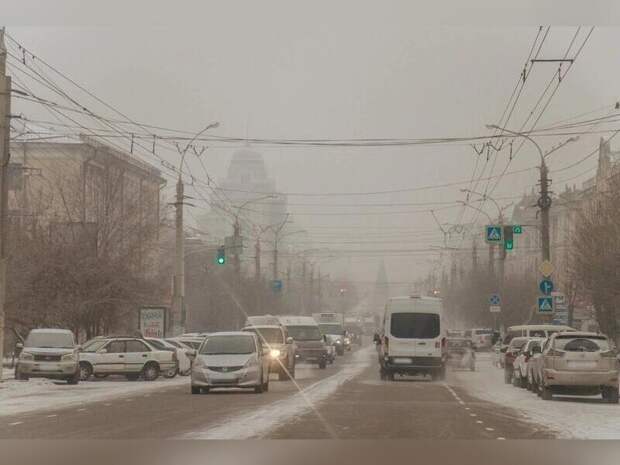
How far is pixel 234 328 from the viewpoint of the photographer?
84312 mm

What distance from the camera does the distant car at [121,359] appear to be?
140ft

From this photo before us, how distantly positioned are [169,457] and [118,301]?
34.6 meters

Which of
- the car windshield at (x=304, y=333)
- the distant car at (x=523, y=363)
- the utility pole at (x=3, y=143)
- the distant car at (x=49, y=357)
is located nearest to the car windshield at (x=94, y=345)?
the distant car at (x=49, y=357)

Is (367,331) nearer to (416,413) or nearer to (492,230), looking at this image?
(492,230)

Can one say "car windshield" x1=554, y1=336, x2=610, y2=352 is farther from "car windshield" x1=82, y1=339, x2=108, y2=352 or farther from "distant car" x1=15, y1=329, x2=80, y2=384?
"car windshield" x1=82, y1=339, x2=108, y2=352

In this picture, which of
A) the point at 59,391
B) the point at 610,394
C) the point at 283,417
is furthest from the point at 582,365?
the point at 59,391

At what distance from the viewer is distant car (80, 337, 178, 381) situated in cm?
4275

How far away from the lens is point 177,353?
46469 mm

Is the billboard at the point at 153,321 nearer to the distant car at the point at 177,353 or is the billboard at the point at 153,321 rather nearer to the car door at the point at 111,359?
the distant car at the point at 177,353

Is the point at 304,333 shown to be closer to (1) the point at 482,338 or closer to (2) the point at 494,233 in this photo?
(2) the point at 494,233

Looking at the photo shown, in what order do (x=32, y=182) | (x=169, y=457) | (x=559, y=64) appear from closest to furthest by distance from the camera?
(x=169, y=457), (x=559, y=64), (x=32, y=182)

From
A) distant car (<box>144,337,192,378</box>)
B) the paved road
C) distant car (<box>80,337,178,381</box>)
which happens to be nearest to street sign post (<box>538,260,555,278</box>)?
the paved road

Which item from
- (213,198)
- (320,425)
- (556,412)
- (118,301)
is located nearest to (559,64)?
(556,412)

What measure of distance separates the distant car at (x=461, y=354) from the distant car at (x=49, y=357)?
23.2 m
